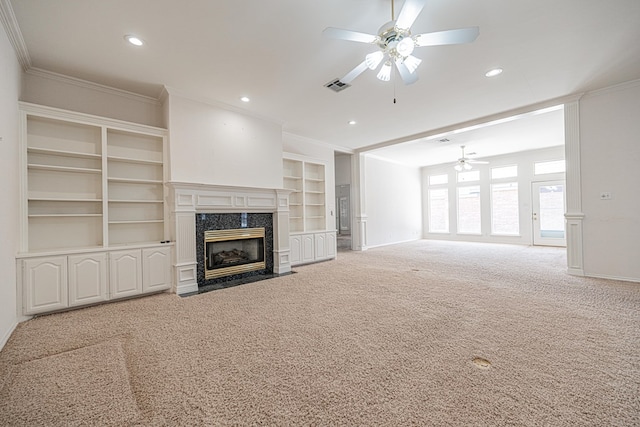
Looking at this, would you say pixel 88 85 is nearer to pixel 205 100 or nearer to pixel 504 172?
pixel 205 100

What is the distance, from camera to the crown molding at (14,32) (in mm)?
2240

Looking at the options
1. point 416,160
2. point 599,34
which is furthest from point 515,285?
point 416,160

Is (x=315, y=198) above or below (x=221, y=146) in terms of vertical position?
below

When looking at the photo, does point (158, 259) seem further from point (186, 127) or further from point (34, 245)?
point (186, 127)

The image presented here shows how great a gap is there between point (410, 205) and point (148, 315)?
29.7 ft

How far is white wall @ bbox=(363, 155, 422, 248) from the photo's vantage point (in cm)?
825

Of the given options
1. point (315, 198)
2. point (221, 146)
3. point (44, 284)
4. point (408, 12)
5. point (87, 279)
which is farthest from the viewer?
point (315, 198)

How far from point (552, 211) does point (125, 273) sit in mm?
10500

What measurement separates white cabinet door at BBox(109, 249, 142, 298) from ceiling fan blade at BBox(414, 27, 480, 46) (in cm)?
403

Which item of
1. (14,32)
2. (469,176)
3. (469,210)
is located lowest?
(469,210)

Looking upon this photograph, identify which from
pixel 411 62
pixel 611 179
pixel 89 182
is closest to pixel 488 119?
pixel 611 179

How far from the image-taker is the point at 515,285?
3.80 metres

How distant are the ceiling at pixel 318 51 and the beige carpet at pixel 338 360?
292 cm

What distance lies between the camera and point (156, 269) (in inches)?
143
